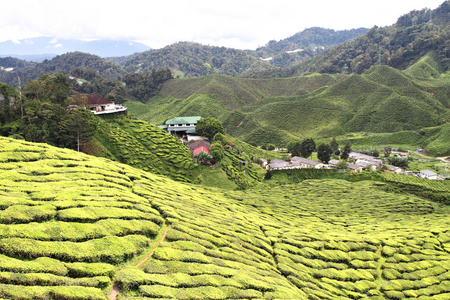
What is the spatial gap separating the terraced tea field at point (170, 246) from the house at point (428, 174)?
41833mm

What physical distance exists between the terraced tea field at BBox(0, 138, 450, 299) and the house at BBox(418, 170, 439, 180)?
137 ft

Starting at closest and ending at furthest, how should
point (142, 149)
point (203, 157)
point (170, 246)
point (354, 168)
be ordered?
point (170, 246)
point (142, 149)
point (203, 157)
point (354, 168)

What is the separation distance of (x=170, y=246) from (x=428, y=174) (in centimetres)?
8530

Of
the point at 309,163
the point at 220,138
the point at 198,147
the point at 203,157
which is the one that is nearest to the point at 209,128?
the point at 220,138

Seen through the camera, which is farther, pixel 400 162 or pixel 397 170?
pixel 400 162

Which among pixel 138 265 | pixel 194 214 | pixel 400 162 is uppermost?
pixel 138 265

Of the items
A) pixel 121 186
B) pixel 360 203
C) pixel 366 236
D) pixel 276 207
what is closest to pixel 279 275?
pixel 121 186

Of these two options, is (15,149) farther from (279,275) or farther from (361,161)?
(361,161)

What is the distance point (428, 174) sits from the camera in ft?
253

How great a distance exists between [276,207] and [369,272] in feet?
59.9

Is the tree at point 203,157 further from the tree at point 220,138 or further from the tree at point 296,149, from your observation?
the tree at point 296,149

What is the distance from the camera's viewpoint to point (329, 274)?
25375 mm

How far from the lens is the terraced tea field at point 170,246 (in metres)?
13.4

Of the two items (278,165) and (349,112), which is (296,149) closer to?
(278,165)
